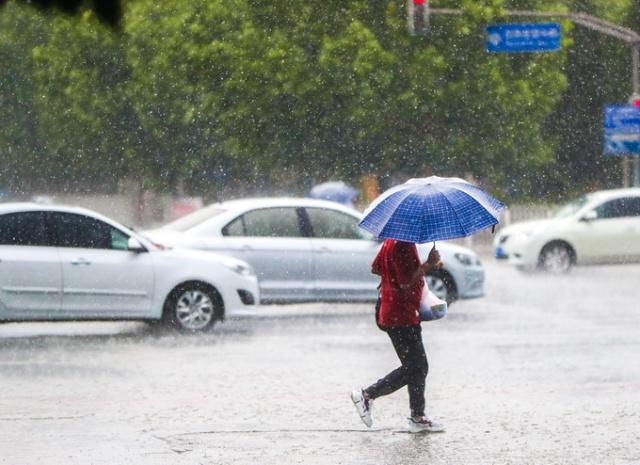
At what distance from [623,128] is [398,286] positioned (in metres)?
20.6

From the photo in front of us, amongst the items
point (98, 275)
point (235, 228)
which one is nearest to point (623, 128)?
point (235, 228)

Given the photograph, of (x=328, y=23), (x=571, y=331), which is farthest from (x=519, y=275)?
(x=328, y=23)

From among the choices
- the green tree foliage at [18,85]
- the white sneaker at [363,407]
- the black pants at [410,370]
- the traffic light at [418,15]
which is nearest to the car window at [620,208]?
the traffic light at [418,15]

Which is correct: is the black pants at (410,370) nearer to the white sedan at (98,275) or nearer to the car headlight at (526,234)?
the white sedan at (98,275)

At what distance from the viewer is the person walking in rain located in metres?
9.24

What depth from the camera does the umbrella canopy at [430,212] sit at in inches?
354

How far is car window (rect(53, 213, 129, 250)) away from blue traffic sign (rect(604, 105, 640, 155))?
14874 millimetres

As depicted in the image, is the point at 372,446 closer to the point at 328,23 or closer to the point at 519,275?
the point at 519,275

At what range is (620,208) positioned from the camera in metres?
29.5

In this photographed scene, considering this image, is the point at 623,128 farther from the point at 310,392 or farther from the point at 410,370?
the point at 410,370

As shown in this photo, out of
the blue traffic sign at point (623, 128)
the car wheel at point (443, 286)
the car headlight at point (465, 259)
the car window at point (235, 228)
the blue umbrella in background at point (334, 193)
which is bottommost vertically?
the car wheel at point (443, 286)

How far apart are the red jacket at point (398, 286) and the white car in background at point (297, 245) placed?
30.5ft

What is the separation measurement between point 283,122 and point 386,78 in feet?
13.3

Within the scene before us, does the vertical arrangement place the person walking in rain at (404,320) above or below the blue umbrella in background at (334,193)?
below
